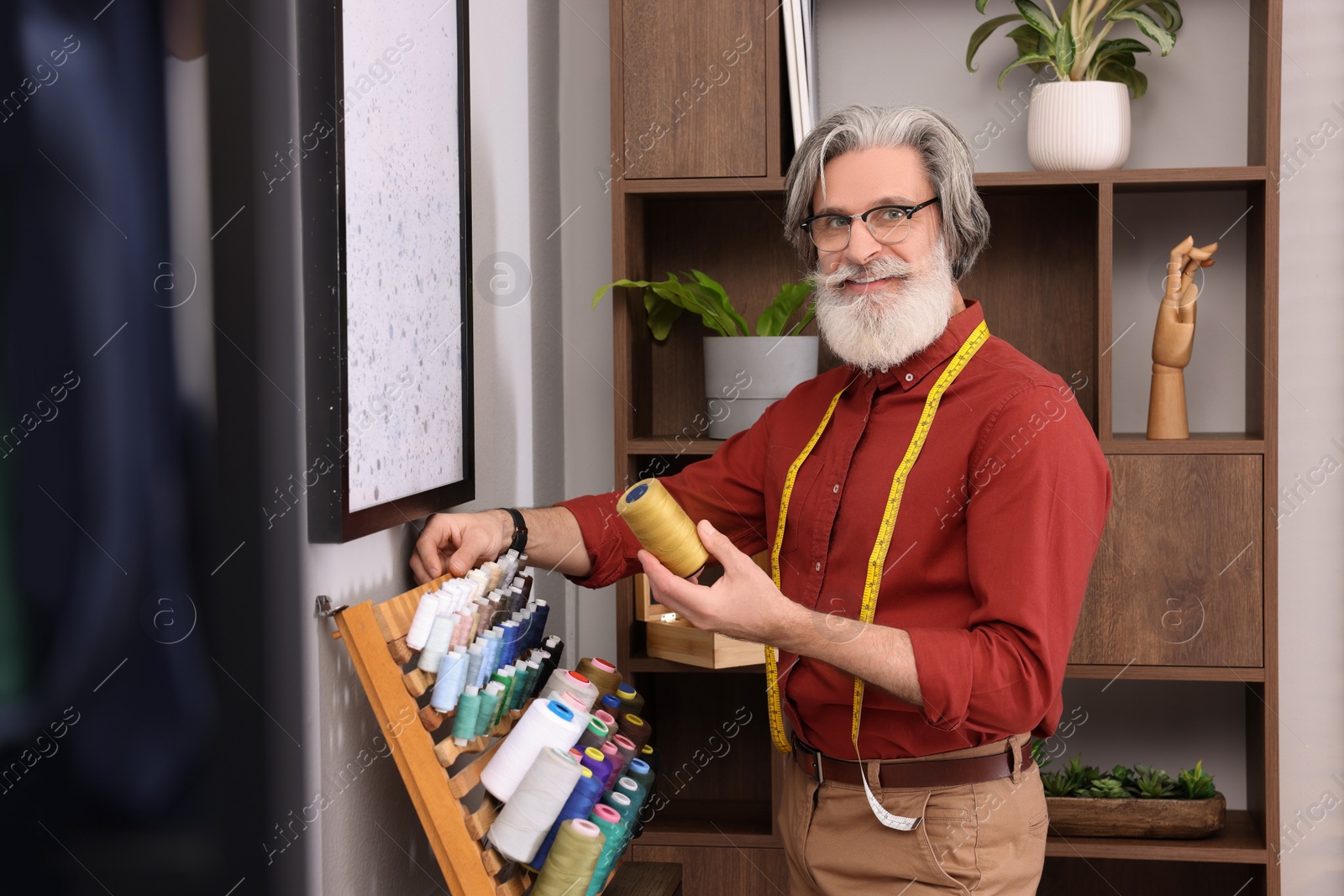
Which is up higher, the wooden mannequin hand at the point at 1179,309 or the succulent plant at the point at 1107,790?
the wooden mannequin hand at the point at 1179,309

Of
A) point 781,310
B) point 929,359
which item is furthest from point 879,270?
point 781,310

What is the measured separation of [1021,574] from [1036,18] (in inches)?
45.2

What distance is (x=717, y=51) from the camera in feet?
5.99

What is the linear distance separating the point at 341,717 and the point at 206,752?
18 centimetres

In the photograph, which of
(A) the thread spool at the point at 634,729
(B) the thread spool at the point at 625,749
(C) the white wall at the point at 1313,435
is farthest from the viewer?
(C) the white wall at the point at 1313,435

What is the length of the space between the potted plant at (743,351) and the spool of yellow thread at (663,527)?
78 cm

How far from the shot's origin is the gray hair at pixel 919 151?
1.33 meters

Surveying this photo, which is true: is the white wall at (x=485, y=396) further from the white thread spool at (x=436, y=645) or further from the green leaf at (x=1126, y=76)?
the green leaf at (x=1126, y=76)

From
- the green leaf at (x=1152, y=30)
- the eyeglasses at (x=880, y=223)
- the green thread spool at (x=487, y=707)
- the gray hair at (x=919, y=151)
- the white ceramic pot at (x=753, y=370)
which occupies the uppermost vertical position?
the green leaf at (x=1152, y=30)

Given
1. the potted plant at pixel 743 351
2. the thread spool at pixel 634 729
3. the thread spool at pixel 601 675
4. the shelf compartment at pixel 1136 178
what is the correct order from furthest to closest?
1. the potted plant at pixel 743 351
2. the shelf compartment at pixel 1136 178
3. the thread spool at pixel 601 675
4. the thread spool at pixel 634 729

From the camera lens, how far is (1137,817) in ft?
6.04

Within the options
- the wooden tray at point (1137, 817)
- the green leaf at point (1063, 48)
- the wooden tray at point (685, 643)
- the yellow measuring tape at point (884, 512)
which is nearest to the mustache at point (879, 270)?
the yellow measuring tape at point (884, 512)

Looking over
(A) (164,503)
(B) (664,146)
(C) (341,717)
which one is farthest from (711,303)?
(A) (164,503)

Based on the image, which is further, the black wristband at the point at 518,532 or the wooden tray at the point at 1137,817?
the wooden tray at the point at 1137,817
